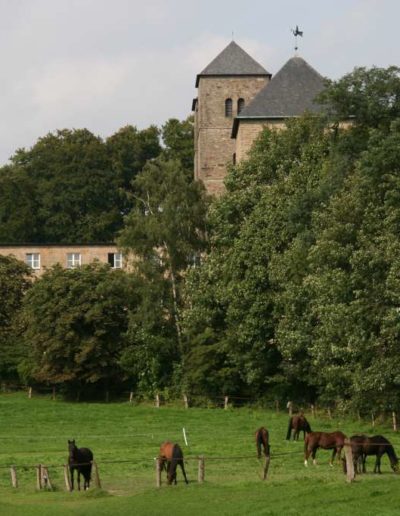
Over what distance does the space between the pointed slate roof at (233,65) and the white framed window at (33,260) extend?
16924 millimetres

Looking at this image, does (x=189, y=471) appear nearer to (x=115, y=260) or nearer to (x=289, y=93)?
(x=289, y=93)

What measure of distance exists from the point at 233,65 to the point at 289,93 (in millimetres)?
13780

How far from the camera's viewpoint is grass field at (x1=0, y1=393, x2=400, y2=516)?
27219 millimetres

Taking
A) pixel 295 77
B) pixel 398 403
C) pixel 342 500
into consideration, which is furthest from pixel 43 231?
pixel 342 500

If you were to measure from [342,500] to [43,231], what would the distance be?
8537 centimetres

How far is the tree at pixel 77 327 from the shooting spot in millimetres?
67188

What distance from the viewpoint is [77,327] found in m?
68.2

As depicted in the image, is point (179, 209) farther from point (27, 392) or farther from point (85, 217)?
point (85, 217)

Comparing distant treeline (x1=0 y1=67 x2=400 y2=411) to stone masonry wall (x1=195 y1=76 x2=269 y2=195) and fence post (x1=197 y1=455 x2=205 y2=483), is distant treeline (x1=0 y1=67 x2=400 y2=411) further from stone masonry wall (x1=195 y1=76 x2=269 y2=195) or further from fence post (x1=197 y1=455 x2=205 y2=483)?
stone masonry wall (x1=195 y1=76 x2=269 y2=195)

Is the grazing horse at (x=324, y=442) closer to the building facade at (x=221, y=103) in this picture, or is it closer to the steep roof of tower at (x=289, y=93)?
the steep roof of tower at (x=289, y=93)

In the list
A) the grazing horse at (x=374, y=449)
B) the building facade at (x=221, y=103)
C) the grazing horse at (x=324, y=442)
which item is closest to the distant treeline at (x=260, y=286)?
the grazing horse at (x=324, y=442)

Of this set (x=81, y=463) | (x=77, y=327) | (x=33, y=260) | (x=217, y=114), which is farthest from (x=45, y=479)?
(x=217, y=114)

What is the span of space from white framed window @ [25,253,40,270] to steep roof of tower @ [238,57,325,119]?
21.5 meters

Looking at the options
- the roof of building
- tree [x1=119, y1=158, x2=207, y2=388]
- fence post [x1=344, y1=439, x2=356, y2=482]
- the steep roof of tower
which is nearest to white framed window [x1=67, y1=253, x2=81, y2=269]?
the roof of building
